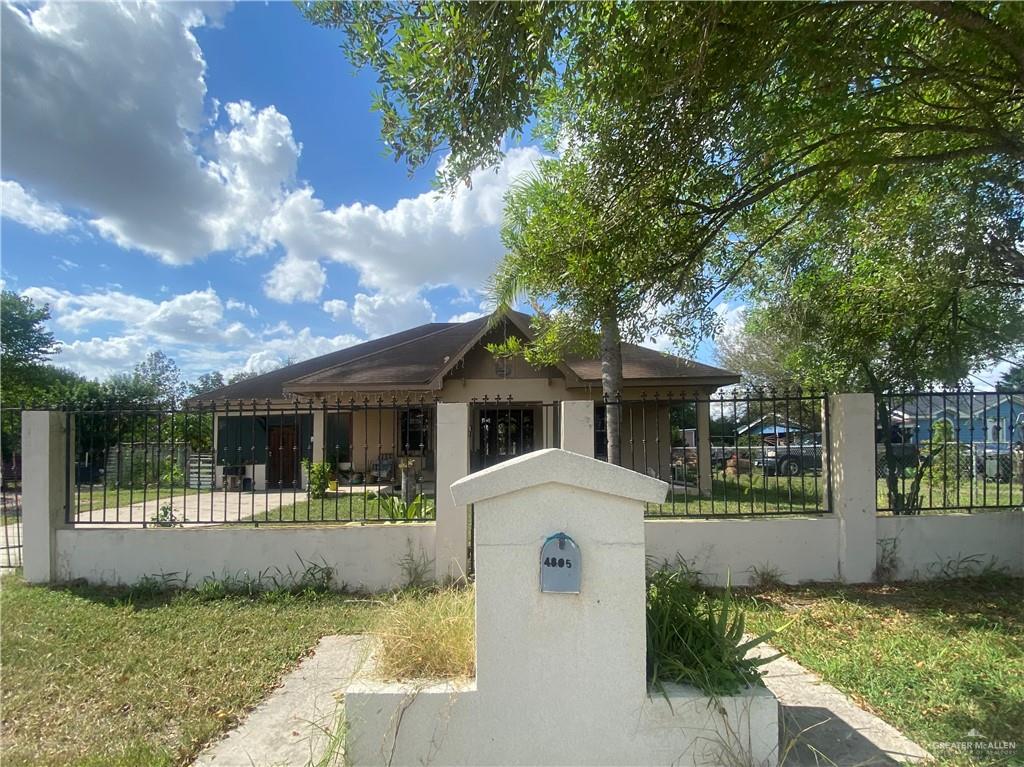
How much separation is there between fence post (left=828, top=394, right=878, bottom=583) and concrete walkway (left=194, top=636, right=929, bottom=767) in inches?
98.6

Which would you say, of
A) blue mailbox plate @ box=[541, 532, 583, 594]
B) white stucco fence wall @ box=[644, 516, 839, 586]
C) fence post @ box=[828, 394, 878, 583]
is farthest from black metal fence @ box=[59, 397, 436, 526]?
fence post @ box=[828, 394, 878, 583]

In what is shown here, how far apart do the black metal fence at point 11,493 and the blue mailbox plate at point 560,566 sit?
6.51 meters

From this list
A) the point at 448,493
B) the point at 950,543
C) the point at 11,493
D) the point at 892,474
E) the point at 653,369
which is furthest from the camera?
the point at 11,493

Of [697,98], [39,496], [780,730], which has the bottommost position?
[780,730]

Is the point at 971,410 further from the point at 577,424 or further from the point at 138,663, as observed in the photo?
the point at 138,663

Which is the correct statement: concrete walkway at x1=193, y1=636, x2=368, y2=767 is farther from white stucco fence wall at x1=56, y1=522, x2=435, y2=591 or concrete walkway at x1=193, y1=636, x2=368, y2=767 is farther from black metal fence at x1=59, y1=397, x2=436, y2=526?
white stucco fence wall at x1=56, y1=522, x2=435, y2=591

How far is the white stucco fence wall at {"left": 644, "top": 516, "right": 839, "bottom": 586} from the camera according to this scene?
6027mm

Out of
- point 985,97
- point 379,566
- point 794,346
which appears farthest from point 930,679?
point 794,346

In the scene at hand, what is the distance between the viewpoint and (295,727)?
3332 mm

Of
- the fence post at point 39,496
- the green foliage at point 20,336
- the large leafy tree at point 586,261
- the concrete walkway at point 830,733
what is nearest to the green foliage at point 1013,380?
the large leafy tree at point 586,261

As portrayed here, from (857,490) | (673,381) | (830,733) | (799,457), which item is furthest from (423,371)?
(830,733)

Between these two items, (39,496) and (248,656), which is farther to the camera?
(39,496)

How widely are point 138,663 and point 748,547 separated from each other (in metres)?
5.44

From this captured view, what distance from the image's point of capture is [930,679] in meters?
3.83
